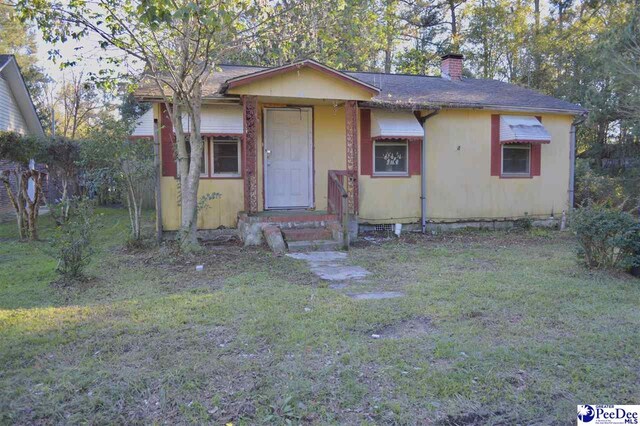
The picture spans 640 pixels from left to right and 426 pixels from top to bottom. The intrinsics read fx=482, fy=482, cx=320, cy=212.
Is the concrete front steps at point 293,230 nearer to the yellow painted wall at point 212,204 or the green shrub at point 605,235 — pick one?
the yellow painted wall at point 212,204

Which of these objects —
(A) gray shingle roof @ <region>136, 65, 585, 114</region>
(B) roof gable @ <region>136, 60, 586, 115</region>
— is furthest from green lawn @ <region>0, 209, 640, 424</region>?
(A) gray shingle roof @ <region>136, 65, 585, 114</region>

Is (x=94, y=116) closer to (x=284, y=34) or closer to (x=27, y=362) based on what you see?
(x=284, y=34)

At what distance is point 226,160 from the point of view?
31.7 feet

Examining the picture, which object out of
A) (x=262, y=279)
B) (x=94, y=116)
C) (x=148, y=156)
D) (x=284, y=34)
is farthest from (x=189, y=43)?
(x=94, y=116)

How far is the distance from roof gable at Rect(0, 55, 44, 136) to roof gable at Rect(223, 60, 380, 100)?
1169 centimetres

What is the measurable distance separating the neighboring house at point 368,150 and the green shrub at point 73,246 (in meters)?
3.10

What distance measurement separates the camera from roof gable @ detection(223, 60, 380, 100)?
27.9 ft

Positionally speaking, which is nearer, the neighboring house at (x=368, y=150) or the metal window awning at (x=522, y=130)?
the neighboring house at (x=368, y=150)

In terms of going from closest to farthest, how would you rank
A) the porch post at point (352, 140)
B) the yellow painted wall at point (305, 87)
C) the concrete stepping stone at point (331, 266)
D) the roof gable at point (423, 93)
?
the concrete stepping stone at point (331, 266), the yellow painted wall at point (305, 87), the roof gable at point (423, 93), the porch post at point (352, 140)

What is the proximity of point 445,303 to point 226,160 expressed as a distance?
599 centimetres

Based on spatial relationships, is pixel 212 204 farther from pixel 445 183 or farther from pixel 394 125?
pixel 445 183

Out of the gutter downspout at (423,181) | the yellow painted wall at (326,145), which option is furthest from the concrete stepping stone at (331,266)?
the gutter downspout at (423,181)

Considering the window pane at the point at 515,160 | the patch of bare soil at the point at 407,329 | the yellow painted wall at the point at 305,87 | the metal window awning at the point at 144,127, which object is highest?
the yellow painted wall at the point at 305,87

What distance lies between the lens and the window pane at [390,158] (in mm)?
10578
